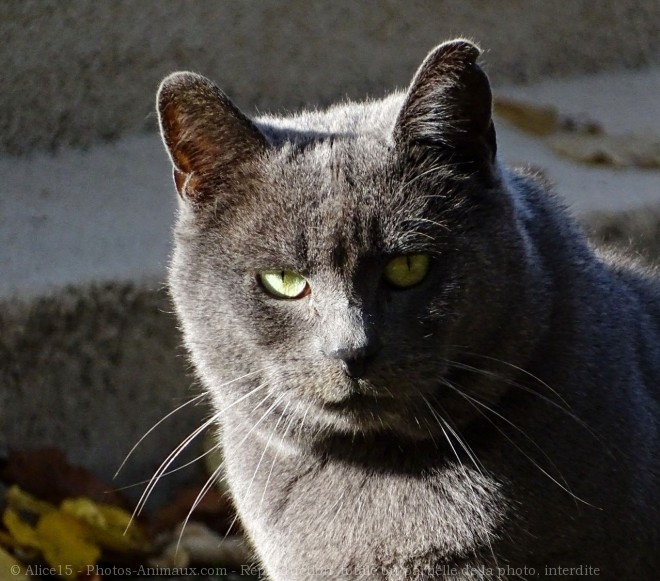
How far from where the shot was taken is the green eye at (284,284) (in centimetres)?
165

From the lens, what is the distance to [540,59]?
12.8ft

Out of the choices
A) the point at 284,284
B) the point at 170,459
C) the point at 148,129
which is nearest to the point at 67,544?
the point at 170,459

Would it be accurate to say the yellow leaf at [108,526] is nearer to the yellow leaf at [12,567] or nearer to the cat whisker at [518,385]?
the yellow leaf at [12,567]

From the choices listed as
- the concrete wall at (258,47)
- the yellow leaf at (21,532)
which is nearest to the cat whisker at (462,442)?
the yellow leaf at (21,532)

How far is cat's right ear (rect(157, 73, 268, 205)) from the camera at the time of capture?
170cm

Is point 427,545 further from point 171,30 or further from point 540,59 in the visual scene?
point 540,59

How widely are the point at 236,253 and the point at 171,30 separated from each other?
72.4 inches

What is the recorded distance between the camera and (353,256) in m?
1.60

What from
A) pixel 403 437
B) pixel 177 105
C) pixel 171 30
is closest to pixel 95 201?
pixel 171 30

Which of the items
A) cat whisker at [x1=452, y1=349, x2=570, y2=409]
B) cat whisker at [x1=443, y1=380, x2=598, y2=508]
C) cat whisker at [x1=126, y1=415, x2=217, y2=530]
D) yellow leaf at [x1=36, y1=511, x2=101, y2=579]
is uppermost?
cat whisker at [x1=452, y1=349, x2=570, y2=409]

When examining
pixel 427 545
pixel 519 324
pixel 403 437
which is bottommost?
pixel 427 545

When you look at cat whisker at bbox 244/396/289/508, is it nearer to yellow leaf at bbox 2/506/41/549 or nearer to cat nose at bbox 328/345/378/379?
cat nose at bbox 328/345/378/379

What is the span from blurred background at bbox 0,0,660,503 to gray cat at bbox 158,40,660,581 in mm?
981

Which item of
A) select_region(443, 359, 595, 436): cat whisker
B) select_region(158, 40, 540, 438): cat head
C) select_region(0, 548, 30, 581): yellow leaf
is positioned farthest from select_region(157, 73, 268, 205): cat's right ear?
select_region(0, 548, 30, 581): yellow leaf
